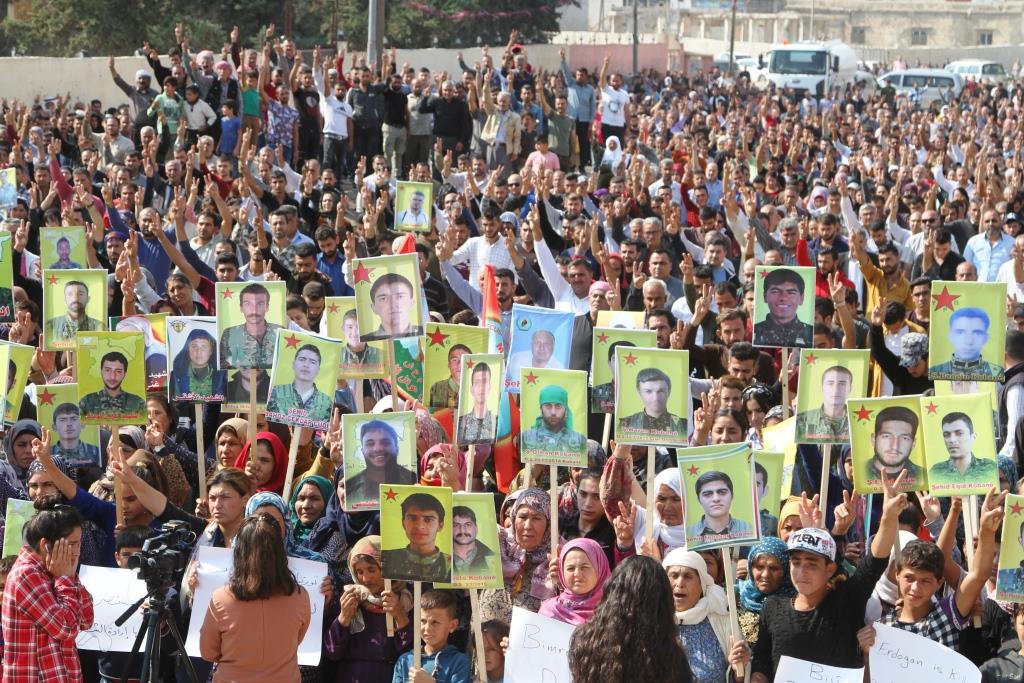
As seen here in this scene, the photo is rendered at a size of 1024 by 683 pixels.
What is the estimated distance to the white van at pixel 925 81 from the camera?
41375mm

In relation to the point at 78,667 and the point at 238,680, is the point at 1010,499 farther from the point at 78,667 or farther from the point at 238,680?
the point at 78,667

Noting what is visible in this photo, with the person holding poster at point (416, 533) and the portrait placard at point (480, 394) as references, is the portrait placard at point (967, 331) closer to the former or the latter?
the portrait placard at point (480, 394)

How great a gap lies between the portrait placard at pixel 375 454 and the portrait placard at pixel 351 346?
65.1 inches

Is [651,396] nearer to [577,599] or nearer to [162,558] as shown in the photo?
[577,599]

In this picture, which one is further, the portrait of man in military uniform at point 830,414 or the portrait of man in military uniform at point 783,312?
the portrait of man in military uniform at point 783,312

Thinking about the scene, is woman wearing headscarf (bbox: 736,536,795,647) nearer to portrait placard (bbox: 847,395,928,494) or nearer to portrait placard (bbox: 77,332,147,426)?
portrait placard (bbox: 847,395,928,494)

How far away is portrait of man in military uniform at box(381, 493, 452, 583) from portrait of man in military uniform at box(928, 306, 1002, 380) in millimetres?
2927

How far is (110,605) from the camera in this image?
650 cm

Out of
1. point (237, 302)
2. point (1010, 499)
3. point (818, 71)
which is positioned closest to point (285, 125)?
point (237, 302)

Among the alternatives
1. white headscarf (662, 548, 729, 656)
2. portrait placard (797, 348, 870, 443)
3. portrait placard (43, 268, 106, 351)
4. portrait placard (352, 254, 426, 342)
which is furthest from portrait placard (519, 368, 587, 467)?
portrait placard (43, 268, 106, 351)

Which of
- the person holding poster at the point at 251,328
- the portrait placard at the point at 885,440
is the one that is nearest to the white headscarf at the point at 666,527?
the portrait placard at the point at 885,440

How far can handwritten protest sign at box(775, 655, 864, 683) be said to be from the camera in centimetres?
582

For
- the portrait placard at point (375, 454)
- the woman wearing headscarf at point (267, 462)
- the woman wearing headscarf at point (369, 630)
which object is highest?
the portrait placard at point (375, 454)

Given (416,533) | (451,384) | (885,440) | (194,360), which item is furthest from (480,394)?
(885,440)
